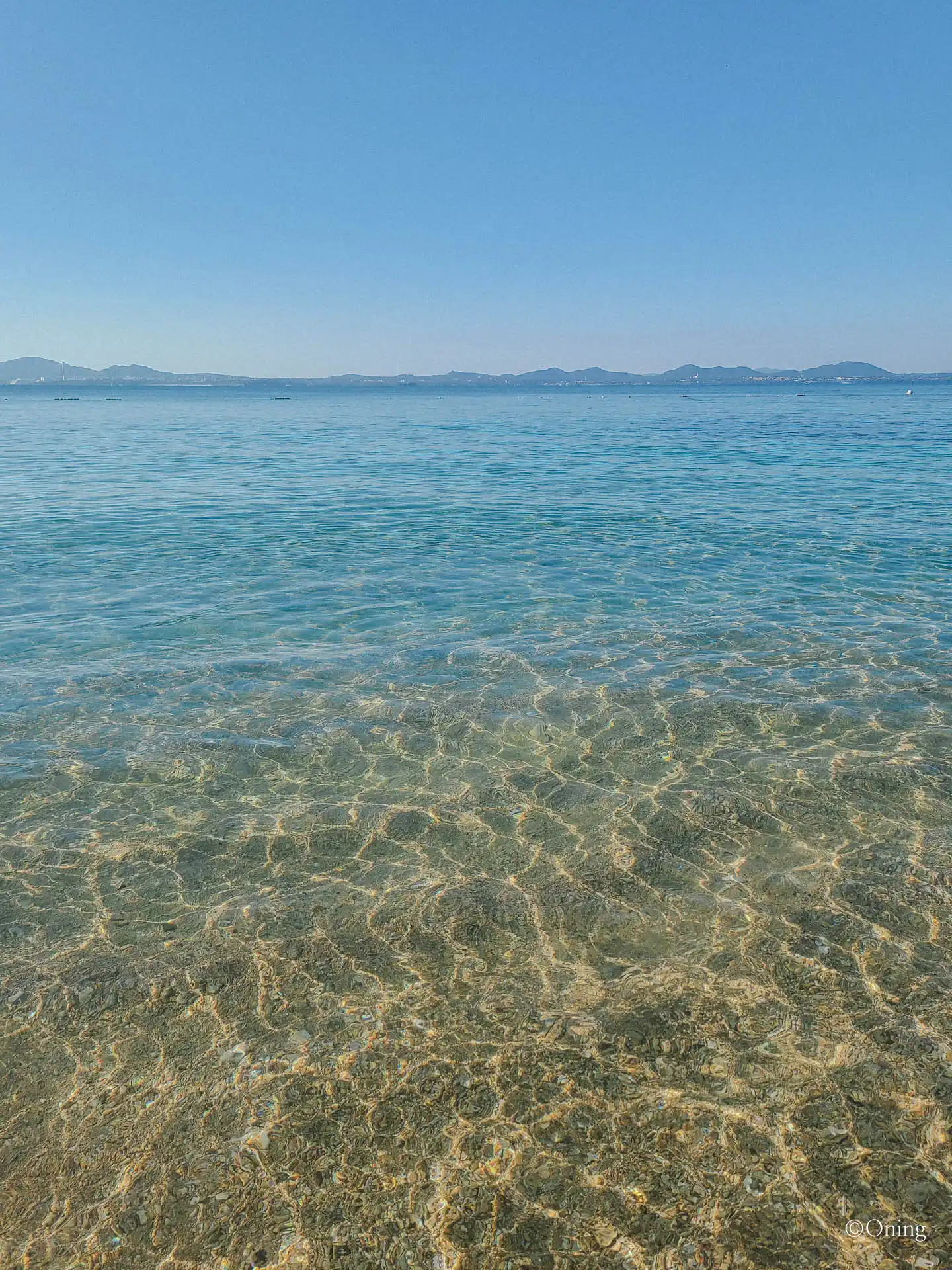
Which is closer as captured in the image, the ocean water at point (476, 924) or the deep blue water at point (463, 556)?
the ocean water at point (476, 924)

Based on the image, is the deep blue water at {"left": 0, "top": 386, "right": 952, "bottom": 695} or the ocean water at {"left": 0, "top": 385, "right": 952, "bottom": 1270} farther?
the deep blue water at {"left": 0, "top": 386, "right": 952, "bottom": 695}

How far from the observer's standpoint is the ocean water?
437 centimetres

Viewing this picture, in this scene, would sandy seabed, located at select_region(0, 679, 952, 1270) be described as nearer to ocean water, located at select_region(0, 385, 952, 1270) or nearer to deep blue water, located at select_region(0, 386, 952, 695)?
ocean water, located at select_region(0, 385, 952, 1270)

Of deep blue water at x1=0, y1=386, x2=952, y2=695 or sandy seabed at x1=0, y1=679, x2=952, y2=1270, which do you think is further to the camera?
deep blue water at x1=0, y1=386, x2=952, y2=695

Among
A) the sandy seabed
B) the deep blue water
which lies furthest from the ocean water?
the deep blue water

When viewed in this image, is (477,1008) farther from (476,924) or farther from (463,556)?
(463,556)

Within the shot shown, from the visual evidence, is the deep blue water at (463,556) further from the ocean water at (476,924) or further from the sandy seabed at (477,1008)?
the sandy seabed at (477,1008)

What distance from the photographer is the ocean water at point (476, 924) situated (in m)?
4.37

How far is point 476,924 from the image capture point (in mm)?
6711

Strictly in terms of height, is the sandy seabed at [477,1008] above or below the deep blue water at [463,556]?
below

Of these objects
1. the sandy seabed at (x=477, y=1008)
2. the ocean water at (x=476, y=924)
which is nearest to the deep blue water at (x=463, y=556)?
the ocean water at (x=476, y=924)

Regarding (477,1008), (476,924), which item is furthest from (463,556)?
(477,1008)

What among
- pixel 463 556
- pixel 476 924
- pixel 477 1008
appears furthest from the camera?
pixel 463 556

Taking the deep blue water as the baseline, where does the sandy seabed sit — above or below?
below
